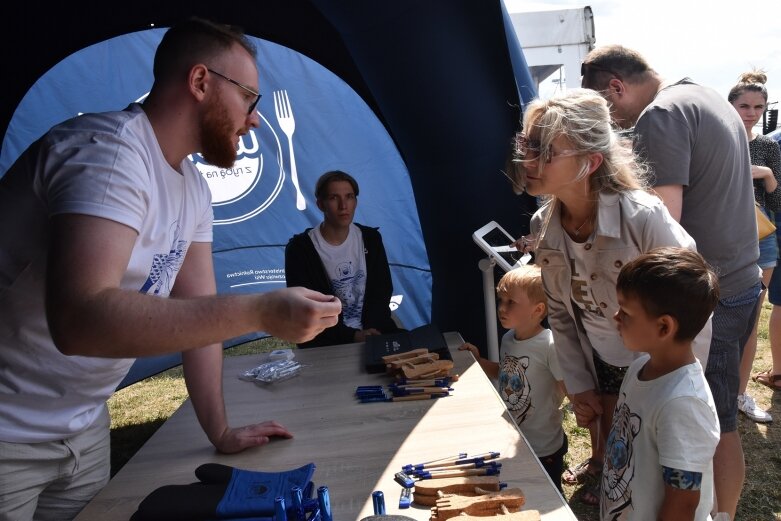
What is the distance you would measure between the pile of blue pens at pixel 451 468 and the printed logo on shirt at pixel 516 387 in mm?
892

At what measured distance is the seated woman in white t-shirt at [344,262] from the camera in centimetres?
342

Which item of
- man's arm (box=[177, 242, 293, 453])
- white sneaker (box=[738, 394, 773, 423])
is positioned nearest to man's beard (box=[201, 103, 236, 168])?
man's arm (box=[177, 242, 293, 453])

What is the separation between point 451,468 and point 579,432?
7.38 feet

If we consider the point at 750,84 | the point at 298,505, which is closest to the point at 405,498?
the point at 298,505

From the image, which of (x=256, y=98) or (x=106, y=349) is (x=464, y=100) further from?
(x=106, y=349)

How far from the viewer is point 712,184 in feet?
6.59

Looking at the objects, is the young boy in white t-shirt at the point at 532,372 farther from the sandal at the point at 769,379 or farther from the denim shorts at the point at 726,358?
the sandal at the point at 769,379

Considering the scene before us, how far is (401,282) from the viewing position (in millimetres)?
4422

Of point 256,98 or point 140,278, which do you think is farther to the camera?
point 256,98

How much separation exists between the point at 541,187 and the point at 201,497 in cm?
121

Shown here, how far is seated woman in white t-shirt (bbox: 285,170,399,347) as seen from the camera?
342 centimetres

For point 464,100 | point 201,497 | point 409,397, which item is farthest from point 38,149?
point 464,100

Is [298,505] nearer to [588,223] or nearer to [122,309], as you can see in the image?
[122,309]

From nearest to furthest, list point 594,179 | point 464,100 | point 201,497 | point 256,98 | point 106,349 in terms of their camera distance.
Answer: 1. point 106,349
2. point 201,497
3. point 256,98
4. point 594,179
5. point 464,100
